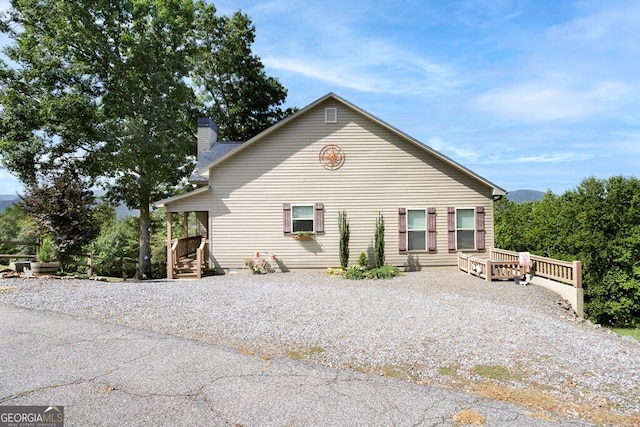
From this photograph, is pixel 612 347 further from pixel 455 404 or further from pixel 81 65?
pixel 81 65

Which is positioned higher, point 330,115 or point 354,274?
point 330,115

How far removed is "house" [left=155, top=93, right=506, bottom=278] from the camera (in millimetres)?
15125

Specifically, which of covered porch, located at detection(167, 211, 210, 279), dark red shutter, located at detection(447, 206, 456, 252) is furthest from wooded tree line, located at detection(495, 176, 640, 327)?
covered porch, located at detection(167, 211, 210, 279)

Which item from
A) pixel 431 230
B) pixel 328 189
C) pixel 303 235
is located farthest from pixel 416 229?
pixel 303 235

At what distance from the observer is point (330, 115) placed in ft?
50.6

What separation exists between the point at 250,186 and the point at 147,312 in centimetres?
764

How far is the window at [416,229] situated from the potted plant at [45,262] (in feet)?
39.7

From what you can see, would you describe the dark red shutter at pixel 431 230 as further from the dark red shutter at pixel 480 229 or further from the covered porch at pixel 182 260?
the covered porch at pixel 182 260

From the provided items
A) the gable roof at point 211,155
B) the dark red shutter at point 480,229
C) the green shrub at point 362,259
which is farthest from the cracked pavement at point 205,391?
the dark red shutter at point 480,229

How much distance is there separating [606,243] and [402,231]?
468 inches

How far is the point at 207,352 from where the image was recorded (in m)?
5.88

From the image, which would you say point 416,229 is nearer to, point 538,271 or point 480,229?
point 480,229

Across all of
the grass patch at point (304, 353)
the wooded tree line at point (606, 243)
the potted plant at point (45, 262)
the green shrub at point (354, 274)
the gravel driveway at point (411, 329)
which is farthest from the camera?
the wooded tree line at point (606, 243)

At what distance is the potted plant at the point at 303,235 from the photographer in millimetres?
15109
